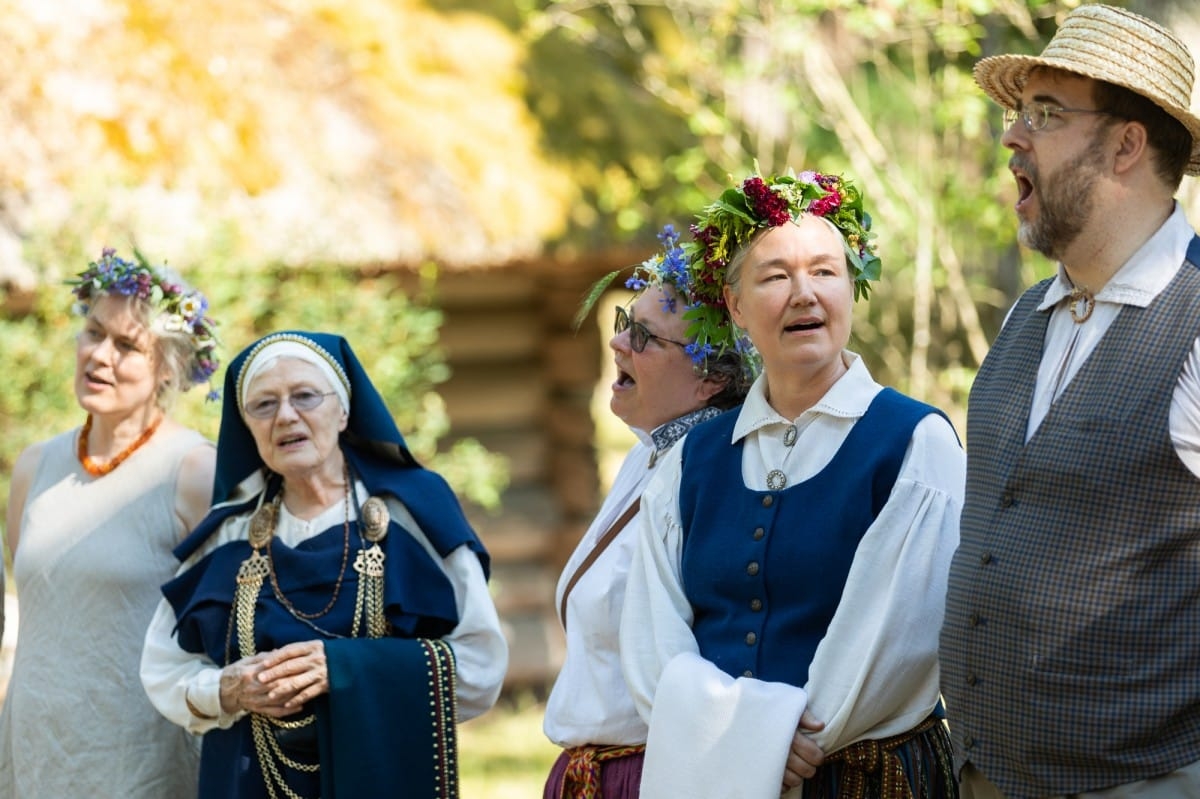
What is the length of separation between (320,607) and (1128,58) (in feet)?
6.82

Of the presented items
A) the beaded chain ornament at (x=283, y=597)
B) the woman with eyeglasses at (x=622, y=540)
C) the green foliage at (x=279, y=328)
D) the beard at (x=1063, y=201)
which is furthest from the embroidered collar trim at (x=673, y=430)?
the green foliage at (x=279, y=328)

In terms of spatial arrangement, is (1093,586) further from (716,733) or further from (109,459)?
(109,459)

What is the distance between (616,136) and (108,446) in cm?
419

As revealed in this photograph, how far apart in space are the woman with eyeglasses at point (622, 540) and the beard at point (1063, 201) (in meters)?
0.88

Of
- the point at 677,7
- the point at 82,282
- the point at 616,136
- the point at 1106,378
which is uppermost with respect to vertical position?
the point at 677,7

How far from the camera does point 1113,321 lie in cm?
250

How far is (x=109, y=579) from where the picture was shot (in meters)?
3.80

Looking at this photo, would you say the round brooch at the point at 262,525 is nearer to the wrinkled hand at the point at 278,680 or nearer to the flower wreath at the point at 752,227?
the wrinkled hand at the point at 278,680

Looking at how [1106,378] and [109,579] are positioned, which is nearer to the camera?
[1106,378]

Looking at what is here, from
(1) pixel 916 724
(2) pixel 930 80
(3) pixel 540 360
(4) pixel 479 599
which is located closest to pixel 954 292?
(2) pixel 930 80

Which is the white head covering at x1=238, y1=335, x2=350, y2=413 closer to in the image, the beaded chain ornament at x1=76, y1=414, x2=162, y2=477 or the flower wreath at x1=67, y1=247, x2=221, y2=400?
the flower wreath at x1=67, y1=247, x2=221, y2=400

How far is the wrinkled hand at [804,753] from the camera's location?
2.66 metres

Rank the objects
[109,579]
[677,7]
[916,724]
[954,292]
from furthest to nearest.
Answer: [677,7]
[954,292]
[109,579]
[916,724]

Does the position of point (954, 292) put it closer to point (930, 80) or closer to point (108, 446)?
point (930, 80)
